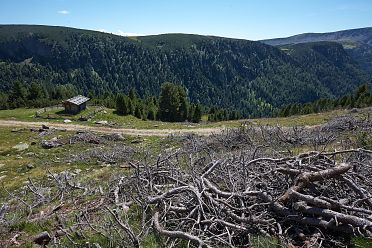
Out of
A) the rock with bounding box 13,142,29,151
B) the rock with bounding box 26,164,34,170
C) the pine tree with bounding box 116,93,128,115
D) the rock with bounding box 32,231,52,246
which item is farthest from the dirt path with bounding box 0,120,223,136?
the rock with bounding box 32,231,52,246

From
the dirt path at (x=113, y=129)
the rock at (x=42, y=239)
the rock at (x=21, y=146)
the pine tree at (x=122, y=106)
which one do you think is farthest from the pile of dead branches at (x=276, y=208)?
the pine tree at (x=122, y=106)

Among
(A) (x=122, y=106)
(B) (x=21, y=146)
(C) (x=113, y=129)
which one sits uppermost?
(B) (x=21, y=146)

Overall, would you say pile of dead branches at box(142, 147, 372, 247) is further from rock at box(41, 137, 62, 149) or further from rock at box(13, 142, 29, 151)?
rock at box(13, 142, 29, 151)

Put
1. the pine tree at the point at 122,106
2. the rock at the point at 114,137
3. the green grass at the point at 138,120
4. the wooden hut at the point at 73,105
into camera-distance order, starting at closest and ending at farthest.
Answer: the rock at the point at 114,137
the green grass at the point at 138,120
the wooden hut at the point at 73,105
the pine tree at the point at 122,106

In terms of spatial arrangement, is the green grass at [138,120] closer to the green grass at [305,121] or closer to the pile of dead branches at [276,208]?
the green grass at [305,121]

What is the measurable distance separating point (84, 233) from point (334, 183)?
5141 mm

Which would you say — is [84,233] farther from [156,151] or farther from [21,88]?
[21,88]

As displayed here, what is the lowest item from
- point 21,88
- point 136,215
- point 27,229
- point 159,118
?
point 159,118

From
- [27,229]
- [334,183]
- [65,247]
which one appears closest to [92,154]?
[27,229]

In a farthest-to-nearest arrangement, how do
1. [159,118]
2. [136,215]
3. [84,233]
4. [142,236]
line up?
[159,118], [136,215], [84,233], [142,236]

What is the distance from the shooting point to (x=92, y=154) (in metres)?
22.9

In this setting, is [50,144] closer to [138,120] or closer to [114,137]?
[114,137]

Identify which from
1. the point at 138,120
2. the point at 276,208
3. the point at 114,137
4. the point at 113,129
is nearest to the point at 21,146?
the point at 114,137

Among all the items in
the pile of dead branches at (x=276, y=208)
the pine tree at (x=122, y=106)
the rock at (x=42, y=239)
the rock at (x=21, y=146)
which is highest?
the pile of dead branches at (x=276, y=208)
